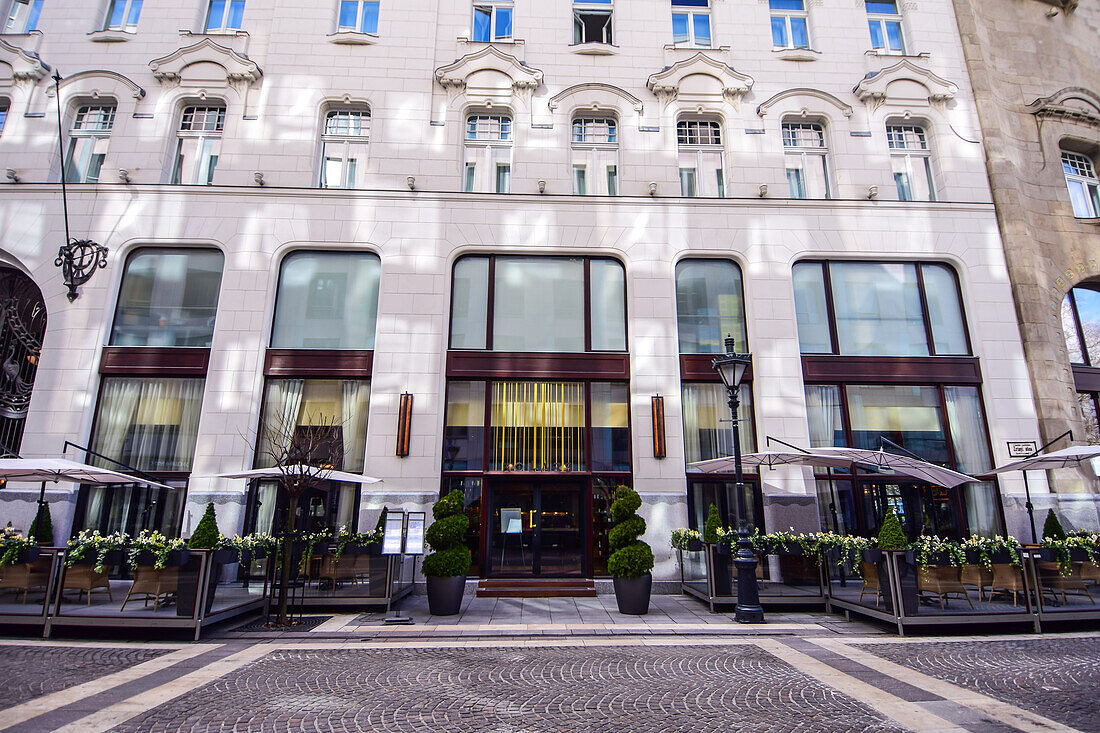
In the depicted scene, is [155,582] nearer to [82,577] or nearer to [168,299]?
[82,577]

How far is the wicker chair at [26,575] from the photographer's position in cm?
1023

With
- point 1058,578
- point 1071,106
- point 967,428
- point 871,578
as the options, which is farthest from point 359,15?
point 1071,106

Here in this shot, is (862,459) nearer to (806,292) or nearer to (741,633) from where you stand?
(741,633)

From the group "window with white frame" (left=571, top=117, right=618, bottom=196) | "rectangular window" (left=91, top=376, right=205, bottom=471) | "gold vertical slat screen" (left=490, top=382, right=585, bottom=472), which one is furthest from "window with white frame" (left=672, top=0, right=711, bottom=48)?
"rectangular window" (left=91, top=376, right=205, bottom=471)

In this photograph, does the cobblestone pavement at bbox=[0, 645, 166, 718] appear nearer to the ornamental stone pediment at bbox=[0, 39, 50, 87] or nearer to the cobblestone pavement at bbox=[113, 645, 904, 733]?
the cobblestone pavement at bbox=[113, 645, 904, 733]

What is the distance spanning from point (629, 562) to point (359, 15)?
18.9 metres

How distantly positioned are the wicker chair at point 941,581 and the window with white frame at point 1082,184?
15.8 m

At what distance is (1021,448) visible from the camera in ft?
51.5

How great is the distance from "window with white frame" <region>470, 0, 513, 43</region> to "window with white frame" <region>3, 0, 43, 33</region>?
46.7ft

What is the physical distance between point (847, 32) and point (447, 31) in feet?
43.7

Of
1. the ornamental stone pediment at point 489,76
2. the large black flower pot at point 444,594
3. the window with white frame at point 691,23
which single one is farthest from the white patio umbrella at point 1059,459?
the ornamental stone pediment at point 489,76

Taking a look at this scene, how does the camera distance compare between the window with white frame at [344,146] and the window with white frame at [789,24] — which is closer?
the window with white frame at [344,146]

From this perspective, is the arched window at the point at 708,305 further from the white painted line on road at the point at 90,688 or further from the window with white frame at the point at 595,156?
the white painted line on road at the point at 90,688

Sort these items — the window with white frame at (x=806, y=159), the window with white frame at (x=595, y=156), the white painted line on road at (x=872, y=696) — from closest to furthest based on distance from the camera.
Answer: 1. the white painted line on road at (x=872, y=696)
2. the window with white frame at (x=595, y=156)
3. the window with white frame at (x=806, y=159)
